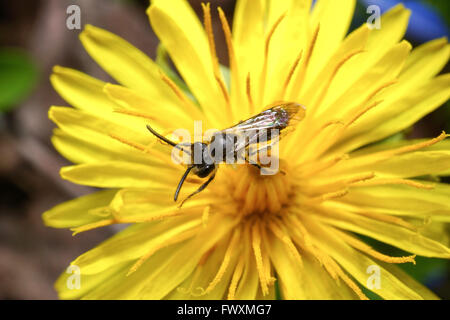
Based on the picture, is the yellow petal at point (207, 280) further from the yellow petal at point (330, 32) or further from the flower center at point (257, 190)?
the yellow petal at point (330, 32)

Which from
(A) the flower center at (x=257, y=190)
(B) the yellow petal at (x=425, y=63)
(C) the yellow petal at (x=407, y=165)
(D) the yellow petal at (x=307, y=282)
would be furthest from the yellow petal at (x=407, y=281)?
(B) the yellow petal at (x=425, y=63)

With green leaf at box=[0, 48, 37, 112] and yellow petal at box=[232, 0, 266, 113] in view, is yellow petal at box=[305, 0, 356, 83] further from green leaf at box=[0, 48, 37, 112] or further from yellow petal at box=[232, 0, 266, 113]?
green leaf at box=[0, 48, 37, 112]

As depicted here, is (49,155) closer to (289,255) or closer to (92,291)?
(92,291)

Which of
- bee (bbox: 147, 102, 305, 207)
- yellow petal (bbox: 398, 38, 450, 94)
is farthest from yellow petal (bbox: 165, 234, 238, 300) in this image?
yellow petal (bbox: 398, 38, 450, 94)

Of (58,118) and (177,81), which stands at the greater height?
(177,81)

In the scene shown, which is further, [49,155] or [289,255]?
[49,155]
